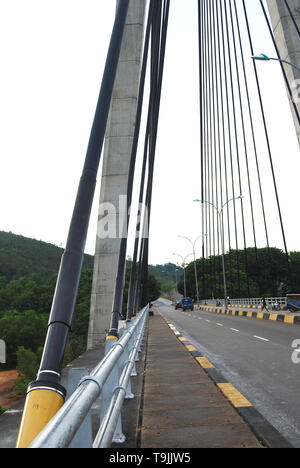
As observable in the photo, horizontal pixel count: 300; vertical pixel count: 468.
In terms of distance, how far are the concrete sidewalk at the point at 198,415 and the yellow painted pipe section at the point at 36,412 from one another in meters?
1.20

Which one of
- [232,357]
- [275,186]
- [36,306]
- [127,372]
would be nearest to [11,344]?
[36,306]

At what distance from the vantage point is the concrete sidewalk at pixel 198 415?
2.80m

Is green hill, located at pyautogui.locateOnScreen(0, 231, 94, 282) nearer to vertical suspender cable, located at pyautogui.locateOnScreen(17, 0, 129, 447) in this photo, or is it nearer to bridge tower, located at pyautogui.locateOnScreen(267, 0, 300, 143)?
bridge tower, located at pyautogui.locateOnScreen(267, 0, 300, 143)

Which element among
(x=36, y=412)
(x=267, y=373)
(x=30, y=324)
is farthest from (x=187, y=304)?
(x=36, y=412)

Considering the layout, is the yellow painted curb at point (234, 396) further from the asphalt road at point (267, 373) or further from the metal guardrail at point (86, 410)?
the metal guardrail at point (86, 410)

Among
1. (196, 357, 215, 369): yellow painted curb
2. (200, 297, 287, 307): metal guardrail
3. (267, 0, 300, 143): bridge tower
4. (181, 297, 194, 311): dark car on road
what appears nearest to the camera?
(196, 357, 215, 369): yellow painted curb

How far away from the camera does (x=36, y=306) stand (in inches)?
2594

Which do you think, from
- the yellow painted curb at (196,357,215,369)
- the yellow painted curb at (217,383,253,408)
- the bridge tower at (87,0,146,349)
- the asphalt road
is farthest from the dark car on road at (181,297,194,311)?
the yellow painted curb at (217,383,253,408)

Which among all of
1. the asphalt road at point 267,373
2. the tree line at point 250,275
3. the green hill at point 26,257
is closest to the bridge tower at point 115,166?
the asphalt road at point 267,373

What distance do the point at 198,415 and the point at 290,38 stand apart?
18371 mm

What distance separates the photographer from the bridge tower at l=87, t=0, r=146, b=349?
15781 millimetres

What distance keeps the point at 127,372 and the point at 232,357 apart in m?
4.72

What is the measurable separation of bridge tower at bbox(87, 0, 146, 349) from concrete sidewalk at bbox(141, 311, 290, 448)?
33.0 ft

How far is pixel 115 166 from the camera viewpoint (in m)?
16.4
